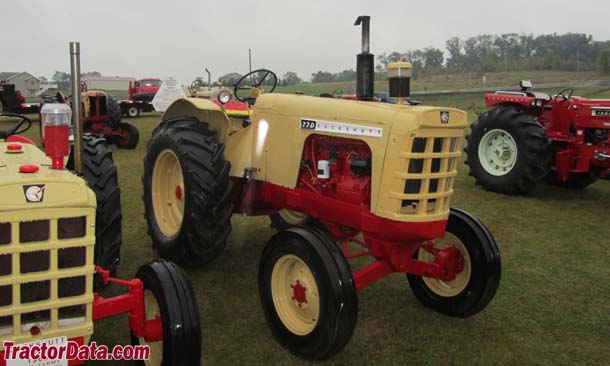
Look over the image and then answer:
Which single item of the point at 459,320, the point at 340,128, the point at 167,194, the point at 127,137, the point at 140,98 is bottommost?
the point at 459,320

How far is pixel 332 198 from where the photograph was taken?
3412 mm

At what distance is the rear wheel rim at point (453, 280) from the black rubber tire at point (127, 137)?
29.5 feet

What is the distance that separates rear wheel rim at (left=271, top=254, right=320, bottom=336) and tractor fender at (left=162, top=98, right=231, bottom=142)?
1546mm

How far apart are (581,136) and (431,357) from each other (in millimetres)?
4872

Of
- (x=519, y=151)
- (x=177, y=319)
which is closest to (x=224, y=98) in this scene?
(x=177, y=319)

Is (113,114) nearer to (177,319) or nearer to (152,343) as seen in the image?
(152,343)

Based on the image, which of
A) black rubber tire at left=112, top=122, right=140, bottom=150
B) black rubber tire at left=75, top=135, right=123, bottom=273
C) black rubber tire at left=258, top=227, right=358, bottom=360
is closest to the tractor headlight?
black rubber tire at left=75, top=135, right=123, bottom=273

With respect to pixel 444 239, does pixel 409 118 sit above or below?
above

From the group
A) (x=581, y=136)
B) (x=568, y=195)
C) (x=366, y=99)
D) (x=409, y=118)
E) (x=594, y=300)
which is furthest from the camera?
(x=568, y=195)

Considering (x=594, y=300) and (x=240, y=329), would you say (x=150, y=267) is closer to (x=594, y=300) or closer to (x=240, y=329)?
(x=240, y=329)

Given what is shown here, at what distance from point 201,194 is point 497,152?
195 inches

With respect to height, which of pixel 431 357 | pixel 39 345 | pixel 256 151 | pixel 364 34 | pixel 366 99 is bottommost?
pixel 431 357

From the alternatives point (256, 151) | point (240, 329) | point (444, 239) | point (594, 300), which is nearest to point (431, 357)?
point (444, 239)

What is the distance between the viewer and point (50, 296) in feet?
7.07
